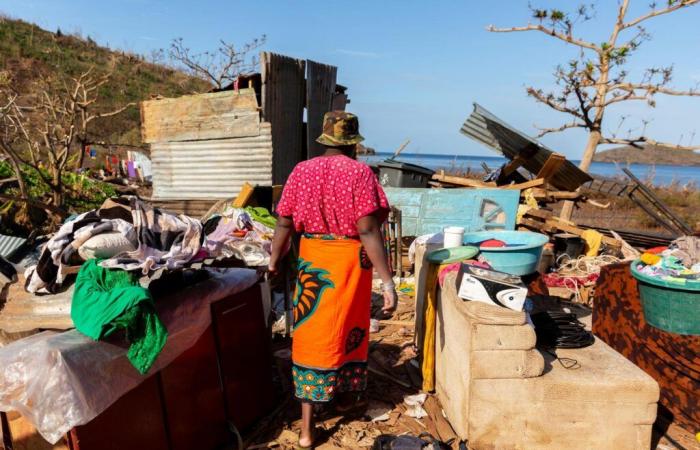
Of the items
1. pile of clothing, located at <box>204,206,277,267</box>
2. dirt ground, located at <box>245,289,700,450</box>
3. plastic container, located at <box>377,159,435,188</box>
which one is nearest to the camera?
dirt ground, located at <box>245,289,700,450</box>

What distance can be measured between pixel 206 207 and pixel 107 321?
19.5 feet

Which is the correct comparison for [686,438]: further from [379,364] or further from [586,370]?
[379,364]

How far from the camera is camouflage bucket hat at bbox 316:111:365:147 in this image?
10.2 feet

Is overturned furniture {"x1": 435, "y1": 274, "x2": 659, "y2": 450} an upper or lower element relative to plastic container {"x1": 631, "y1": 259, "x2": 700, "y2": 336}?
lower

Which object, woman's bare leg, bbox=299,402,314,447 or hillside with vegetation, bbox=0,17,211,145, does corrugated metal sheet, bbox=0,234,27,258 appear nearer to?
woman's bare leg, bbox=299,402,314,447

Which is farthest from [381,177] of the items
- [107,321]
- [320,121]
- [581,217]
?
[581,217]

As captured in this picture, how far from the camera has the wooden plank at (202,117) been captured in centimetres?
745

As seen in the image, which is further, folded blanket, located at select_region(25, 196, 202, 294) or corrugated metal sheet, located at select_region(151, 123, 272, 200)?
corrugated metal sheet, located at select_region(151, 123, 272, 200)

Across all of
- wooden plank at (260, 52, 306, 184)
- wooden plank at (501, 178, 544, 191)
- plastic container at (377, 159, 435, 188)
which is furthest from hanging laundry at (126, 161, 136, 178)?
wooden plank at (501, 178, 544, 191)

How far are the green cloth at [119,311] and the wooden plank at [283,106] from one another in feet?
16.7

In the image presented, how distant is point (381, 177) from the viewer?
992 centimetres

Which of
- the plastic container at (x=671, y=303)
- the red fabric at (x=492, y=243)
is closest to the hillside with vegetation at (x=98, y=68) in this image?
the red fabric at (x=492, y=243)

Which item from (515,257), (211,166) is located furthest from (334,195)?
(211,166)

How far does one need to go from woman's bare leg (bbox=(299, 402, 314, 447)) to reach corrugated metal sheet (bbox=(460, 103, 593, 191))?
734cm
